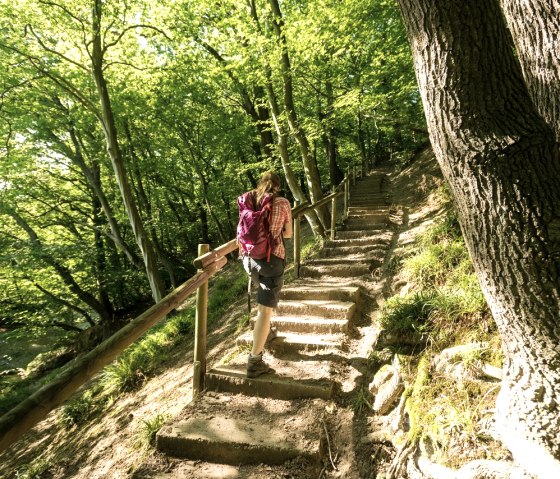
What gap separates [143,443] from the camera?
3.29 metres

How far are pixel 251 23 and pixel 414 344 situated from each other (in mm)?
7972

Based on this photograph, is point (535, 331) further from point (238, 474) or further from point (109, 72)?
point (109, 72)

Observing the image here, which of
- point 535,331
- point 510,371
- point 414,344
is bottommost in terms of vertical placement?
point 414,344

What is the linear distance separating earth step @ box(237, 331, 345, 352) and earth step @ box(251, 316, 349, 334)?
0.29 ft

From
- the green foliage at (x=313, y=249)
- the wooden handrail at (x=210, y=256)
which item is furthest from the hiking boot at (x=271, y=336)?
the green foliage at (x=313, y=249)

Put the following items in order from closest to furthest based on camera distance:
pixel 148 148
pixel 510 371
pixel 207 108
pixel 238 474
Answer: pixel 510 371
pixel 238 474
pixel 207 108
pixel 148 148

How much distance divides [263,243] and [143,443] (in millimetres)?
2368

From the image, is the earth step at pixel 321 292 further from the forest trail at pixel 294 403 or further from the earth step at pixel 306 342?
the earth step at pixel 306 342

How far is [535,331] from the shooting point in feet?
6.36

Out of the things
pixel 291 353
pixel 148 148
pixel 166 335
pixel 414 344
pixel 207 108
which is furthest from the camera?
pixel 148 148

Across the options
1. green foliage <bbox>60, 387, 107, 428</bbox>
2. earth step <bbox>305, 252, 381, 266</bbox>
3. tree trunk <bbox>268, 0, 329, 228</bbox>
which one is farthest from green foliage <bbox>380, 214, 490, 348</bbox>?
green foliage <bbox>60, 387, 107, 428</bbox>

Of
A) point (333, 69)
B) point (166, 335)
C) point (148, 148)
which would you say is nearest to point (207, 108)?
point (148, 148)

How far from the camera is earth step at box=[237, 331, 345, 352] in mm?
3906

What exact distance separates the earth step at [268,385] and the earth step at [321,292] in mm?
1670
